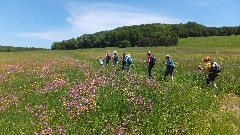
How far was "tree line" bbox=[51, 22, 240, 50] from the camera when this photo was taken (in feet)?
400

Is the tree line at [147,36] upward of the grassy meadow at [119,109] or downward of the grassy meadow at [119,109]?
upward

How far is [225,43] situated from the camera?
101062 mm

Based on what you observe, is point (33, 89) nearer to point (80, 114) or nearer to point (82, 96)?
point (82, 96)

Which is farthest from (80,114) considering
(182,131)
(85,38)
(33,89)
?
(85,38)

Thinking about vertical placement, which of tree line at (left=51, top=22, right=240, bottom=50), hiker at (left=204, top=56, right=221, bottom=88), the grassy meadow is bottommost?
the grassy meadow

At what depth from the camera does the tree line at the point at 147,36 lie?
12194cm

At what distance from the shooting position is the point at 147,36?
450 ft

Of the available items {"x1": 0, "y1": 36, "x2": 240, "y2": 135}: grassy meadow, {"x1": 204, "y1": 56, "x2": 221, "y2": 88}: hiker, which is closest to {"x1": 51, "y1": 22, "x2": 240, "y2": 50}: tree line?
{"x1": 204, "y1": 56, "x2": 221, "y2": 88}: hiker

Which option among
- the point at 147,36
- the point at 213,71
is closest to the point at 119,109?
the point at 213,71

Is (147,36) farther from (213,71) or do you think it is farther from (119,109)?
(119,109)

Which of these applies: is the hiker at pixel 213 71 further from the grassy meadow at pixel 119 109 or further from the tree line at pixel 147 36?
the tree line at pixel 147 36

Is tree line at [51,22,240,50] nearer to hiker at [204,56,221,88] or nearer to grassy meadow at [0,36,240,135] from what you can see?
hiker at [204,56,221,88]

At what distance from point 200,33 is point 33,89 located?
128 metres

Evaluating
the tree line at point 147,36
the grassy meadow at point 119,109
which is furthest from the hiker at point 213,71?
the tree line at point 147,36
